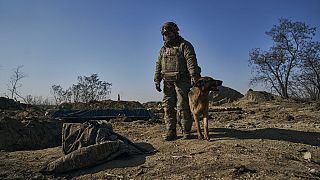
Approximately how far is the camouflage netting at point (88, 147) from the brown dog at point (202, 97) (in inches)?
47.4

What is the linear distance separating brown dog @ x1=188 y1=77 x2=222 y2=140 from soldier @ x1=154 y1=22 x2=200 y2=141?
0.27 metres

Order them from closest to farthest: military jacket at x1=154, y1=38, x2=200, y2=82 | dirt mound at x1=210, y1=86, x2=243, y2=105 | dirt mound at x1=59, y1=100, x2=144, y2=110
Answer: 1. military jacket at x1=154, y1=38, x2=200, y2=82
2. dirt mound at x1=59, y1=100, x2=144, y2=110
3. dirt mound at x1=210, y1=86, x2=243, y2=105

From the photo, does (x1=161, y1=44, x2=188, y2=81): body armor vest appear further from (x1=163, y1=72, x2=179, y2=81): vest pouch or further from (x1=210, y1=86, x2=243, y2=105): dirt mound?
(x1=210, y1=86, x2=243, y2=105): dirt mound

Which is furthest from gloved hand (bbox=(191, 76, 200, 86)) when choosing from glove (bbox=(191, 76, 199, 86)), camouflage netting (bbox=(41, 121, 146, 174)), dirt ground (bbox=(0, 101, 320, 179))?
camouflage netting (bbox=(41, 121, 146, 174))

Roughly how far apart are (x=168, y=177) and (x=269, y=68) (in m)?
31.8

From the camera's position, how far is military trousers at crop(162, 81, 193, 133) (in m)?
7.43

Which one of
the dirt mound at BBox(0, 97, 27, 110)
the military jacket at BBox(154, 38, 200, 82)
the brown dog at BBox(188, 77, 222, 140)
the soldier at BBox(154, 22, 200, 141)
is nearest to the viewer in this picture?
the brown dog at BBox(188, 77, 222, 140)

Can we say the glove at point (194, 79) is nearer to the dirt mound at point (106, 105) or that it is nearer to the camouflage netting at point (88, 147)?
the camouflage netting at point (88, 147)

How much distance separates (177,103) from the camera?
7547mm

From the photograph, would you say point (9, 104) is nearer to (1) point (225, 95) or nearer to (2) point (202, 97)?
(2) point (202, 97)

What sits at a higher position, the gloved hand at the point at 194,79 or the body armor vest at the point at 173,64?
the body armor vest at the point at 173,64

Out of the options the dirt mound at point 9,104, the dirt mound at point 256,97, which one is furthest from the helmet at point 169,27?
the dirt mound at point 256,97

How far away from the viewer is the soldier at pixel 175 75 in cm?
739

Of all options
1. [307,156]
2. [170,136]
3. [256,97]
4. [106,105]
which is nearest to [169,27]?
[170,136]
